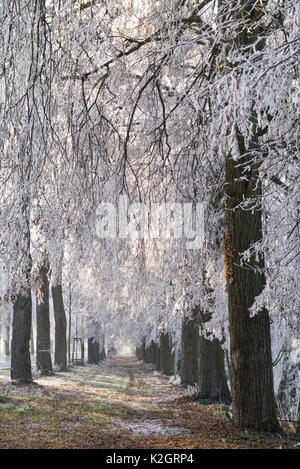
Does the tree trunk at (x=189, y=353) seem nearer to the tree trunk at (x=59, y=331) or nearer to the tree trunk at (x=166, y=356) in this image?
the tree trunk at (x=59, y=331)

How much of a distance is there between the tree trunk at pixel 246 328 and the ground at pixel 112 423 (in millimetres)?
309

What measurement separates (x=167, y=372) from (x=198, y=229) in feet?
57.1

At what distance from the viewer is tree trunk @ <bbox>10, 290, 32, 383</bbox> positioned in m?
13.6

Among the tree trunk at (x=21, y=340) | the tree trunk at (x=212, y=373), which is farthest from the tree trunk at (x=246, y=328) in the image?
the tree trunk at (x=21, y=340)

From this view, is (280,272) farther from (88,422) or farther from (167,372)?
(167,372)

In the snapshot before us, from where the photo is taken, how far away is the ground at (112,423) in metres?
6.15

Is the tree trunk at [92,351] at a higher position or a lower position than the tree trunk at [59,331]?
lower

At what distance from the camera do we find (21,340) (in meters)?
13.8

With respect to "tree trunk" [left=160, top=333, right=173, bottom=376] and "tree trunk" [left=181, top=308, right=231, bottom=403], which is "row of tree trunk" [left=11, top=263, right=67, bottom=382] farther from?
"tree trunk" [left=160, top=333, right=173, bottom=376]

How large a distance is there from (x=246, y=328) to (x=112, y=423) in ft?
10.6

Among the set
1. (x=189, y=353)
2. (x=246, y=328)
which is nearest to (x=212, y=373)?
(x=189, y=353)

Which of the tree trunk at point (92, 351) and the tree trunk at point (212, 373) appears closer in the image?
the tree trunk at point (212, 373)

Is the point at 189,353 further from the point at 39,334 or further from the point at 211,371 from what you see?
the point at 39,334

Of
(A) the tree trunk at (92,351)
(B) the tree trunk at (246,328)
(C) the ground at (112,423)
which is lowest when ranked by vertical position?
(A) the tree trunk at (92,351)
